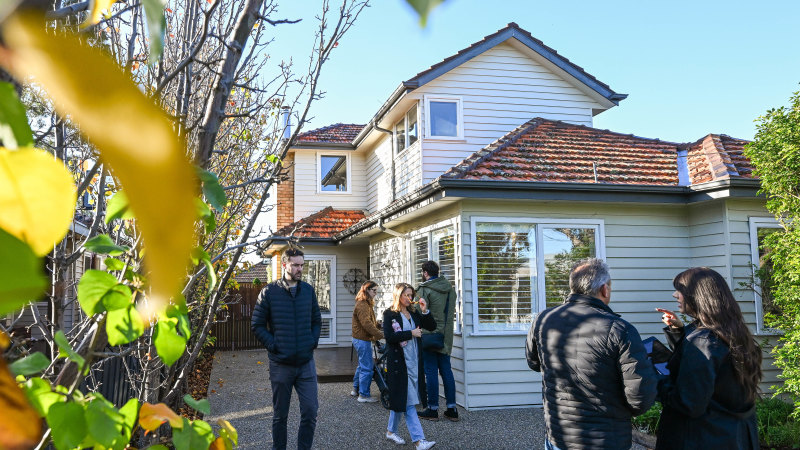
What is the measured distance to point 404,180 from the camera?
12953mm

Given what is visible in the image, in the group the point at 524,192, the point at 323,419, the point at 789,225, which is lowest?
the point at 323,419

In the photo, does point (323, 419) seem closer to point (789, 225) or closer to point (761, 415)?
point (761, 415)

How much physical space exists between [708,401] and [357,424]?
528 centimetres

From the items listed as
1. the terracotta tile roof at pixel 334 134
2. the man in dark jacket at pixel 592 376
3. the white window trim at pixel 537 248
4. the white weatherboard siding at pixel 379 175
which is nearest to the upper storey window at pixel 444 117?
the white weatherboard siding at pixel 379 175

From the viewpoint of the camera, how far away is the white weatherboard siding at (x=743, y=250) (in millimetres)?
8469

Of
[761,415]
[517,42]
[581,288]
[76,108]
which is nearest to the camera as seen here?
[76,108]

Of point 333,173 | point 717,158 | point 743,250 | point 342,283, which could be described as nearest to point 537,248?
point 743,250

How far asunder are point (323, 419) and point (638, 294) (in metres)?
5.31

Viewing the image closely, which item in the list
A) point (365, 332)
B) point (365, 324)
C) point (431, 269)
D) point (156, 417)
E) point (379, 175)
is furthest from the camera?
point (379, 175)

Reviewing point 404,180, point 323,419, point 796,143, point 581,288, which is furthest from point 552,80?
point 581,288

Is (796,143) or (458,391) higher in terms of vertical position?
(796,143)

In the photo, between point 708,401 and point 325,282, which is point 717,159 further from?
point 325,282

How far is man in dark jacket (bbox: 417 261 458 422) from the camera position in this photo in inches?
301

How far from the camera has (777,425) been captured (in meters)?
6.77
